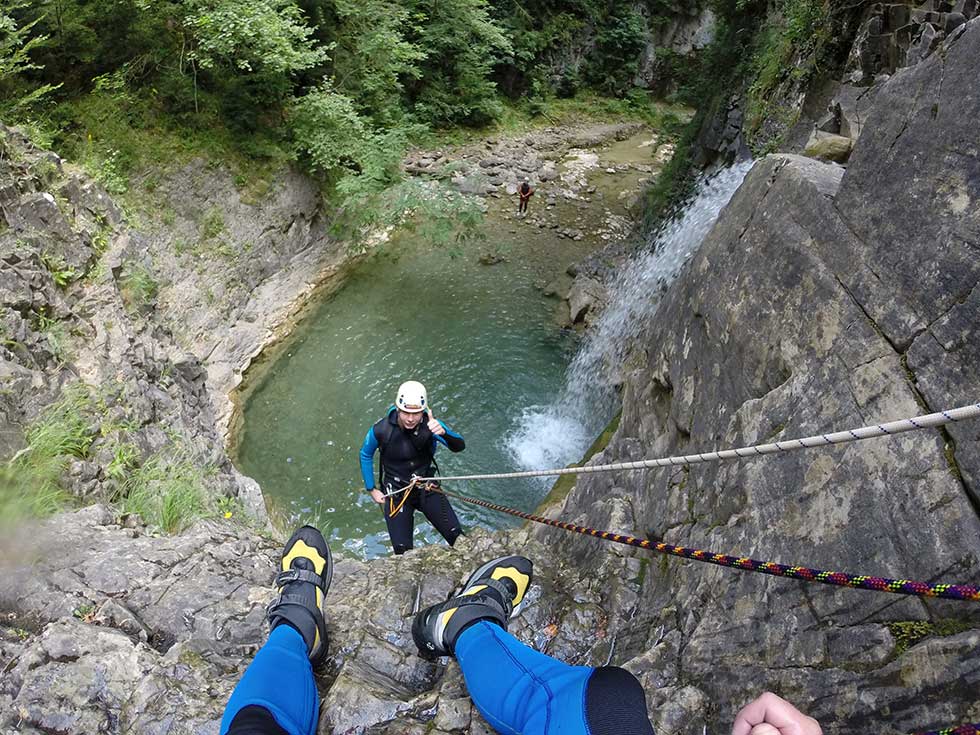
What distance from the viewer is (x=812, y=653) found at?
237cm

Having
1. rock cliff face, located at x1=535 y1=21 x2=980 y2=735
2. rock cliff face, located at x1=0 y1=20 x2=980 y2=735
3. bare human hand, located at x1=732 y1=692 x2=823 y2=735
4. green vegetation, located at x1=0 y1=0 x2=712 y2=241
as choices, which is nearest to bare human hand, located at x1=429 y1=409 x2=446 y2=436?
rock cliff face, located at x1=0 y1=20 x2=980 y2=735

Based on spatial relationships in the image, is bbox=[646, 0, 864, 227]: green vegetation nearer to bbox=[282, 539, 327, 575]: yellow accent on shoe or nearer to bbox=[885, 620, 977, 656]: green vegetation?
bbox=[885, 620, 977, 656]: green vegetation

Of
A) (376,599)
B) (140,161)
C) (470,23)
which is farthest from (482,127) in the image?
(376,599)

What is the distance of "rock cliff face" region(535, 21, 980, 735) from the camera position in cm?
213

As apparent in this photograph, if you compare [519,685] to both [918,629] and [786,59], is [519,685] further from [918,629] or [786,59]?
[786,59]

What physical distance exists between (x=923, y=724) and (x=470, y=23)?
19.9 meters

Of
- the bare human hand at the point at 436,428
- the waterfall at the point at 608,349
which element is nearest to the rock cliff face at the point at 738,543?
the bare human hand at the point at 436,428

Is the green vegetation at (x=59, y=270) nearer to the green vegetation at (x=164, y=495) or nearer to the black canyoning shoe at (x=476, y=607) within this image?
the green vegetation at (x=164, y=495)

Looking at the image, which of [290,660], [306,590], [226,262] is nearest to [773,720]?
[290,660]

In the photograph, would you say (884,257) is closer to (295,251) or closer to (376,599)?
(376,599)

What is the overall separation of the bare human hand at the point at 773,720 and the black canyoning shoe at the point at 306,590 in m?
2.39

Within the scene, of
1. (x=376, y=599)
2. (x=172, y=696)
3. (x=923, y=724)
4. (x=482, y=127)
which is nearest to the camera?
(x=923, y=724)

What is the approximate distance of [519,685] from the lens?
2527 millimetres

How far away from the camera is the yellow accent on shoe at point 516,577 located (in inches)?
145
